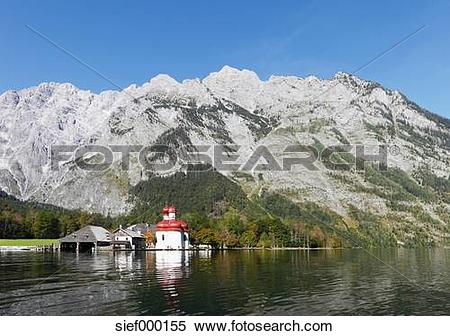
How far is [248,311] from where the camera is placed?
13.0 metres

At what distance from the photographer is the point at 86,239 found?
45.0 metres

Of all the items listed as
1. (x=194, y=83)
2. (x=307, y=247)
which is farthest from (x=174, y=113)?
(x=307, y=247)

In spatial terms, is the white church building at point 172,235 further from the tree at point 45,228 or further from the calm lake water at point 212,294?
the calm lake water at point 212,294

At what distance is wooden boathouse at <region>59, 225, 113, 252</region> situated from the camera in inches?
1683

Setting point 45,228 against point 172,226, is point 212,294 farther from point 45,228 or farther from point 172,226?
point 172,226

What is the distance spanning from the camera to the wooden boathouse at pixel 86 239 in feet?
140

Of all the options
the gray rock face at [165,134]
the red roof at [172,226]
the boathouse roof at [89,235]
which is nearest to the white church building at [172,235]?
the red roof at [172,226]

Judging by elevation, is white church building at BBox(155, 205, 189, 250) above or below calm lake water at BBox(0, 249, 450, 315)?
above

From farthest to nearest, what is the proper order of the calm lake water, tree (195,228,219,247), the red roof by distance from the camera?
1. tree (195,228,219,247)
2. the red roof
3. the calm lake water

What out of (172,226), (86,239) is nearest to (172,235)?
(172,226)

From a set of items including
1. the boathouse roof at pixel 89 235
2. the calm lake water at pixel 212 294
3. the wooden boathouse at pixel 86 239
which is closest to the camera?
the calm lake water at pixel 212 294

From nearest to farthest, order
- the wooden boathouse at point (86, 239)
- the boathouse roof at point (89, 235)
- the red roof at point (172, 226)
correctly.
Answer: the wooden boathouse at point (86, 239), the boathouse roof at point (89, 235), the red roof at point (172, 226)

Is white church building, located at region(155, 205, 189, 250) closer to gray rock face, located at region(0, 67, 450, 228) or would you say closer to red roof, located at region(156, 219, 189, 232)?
red roof, located at region(156, 219, 189, 232)

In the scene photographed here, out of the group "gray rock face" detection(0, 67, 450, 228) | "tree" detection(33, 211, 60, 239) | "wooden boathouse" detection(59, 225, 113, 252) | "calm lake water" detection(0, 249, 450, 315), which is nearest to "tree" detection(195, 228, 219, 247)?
"wooden boathouse" detection(59, 225, 113, 252)
